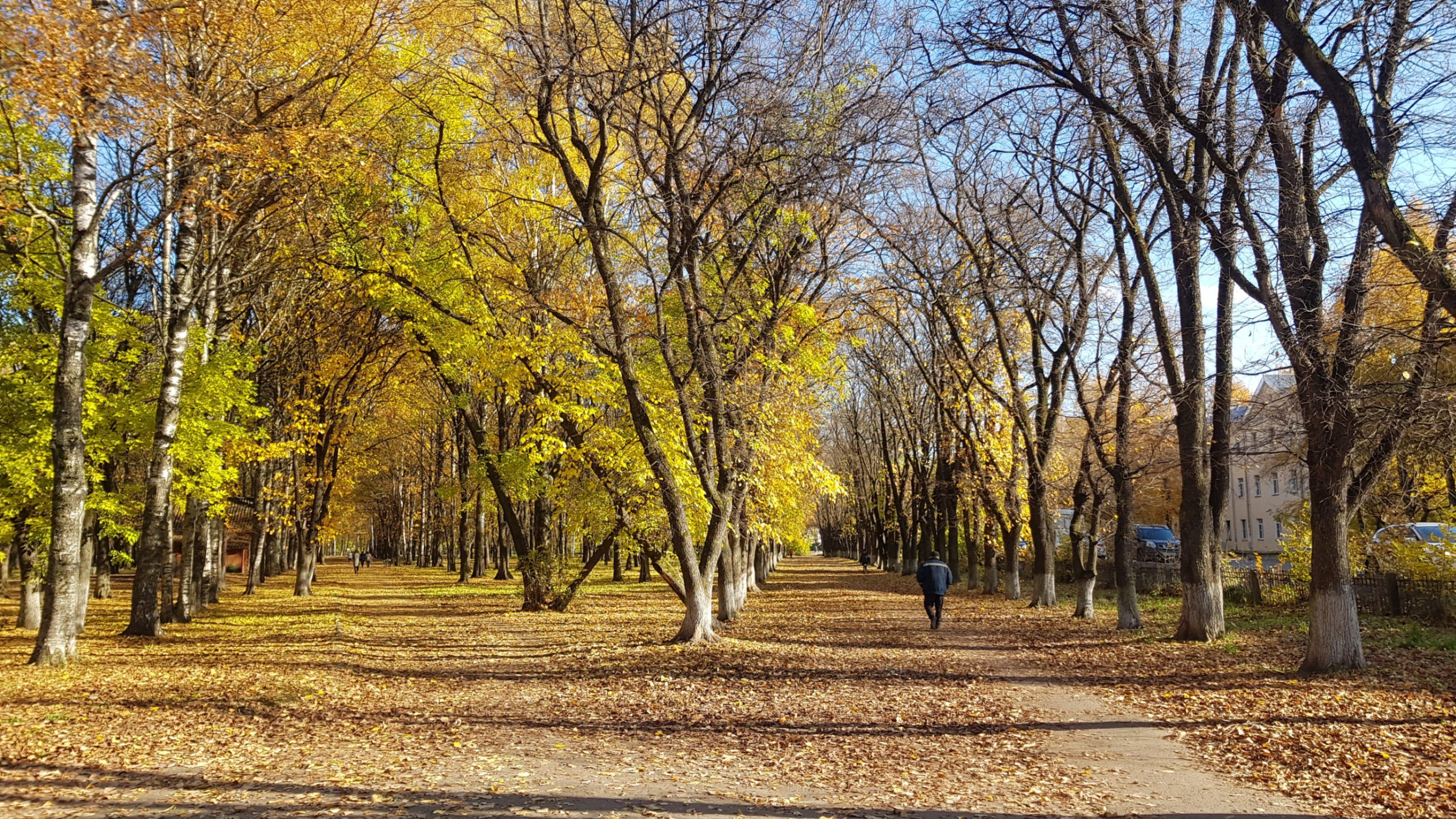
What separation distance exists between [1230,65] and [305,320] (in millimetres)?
24094

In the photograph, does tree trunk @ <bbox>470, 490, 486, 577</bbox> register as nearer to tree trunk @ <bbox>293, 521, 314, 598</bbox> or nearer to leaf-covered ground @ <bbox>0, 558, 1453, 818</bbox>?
tree trunk @ <bbox>293, 521, 314, 598</bbox>

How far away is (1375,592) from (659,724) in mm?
15417

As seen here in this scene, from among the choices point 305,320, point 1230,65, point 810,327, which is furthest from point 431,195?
point 1230,65

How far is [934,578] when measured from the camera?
18156 mm

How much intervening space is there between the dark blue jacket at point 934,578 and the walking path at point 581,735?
2.09 metres

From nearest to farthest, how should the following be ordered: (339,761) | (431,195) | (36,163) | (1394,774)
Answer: (1394,774) → (339,761) → (36,163) → (431,195)

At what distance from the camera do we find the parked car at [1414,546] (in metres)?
14.8

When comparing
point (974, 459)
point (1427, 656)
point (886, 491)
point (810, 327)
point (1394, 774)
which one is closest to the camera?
point (1394, 774)

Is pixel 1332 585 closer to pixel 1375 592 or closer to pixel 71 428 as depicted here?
pixel 1375 592

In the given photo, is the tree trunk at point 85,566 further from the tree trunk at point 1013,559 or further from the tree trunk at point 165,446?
the tree trunk at point 1013,559

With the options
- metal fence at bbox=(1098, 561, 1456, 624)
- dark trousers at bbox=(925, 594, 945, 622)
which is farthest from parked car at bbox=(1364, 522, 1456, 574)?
dark trousers at bbox=(925, 594, 945, 622)

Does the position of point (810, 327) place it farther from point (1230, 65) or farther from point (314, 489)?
point (314, 489)

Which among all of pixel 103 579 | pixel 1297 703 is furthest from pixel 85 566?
pixel 1297 703

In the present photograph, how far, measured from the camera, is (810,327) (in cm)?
1862
